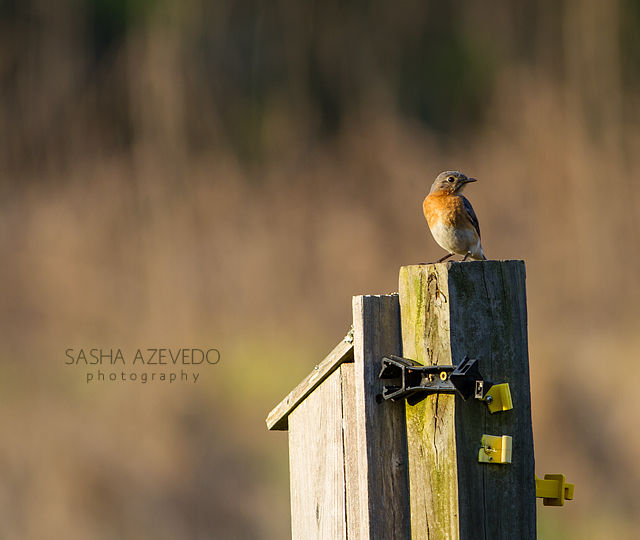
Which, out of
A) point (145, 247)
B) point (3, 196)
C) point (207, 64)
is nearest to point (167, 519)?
point (145, 247)

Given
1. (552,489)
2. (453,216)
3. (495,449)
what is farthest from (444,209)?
(495,449)

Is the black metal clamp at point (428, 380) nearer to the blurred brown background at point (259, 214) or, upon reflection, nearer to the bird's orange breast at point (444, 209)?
the bird's orange breast at point (444, 209)

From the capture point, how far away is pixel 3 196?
8.37m

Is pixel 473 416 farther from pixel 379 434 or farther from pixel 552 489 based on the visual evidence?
pixel 552 489

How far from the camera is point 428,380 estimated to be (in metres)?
2.10

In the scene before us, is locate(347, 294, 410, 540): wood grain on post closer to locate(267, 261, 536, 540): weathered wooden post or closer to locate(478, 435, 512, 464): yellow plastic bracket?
locate(267, 261, 536, 540): weathered wooden post

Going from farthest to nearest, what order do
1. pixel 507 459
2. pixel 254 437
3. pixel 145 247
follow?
pixel 145 247
pixel 254 437
pixel 507 459

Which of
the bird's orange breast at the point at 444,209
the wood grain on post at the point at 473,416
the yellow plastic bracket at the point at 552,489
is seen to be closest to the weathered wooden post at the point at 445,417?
the wood grain on post at the point at 473,416

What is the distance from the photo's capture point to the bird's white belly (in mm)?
3602

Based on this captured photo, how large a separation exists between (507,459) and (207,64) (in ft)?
24.8

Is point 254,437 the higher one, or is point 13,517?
point 254,437

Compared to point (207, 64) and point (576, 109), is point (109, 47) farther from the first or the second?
point (576, 109)

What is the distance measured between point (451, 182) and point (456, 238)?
251mm

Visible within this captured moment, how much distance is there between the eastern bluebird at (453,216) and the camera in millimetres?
3592
